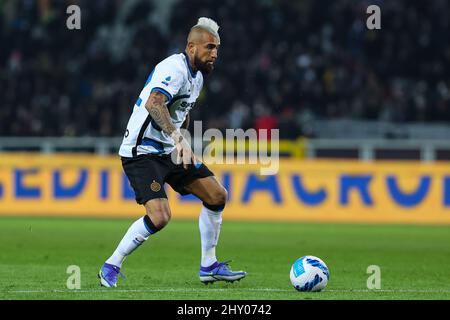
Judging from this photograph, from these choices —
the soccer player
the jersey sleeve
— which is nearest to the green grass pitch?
the soccer player

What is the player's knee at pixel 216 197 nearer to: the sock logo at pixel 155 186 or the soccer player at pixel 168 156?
the soccer player at pixel 168 156

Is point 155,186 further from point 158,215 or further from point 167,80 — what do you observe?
point 167,80

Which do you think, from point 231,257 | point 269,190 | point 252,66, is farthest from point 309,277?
point 252,66

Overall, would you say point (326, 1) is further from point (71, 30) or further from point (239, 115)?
point (71, 30)

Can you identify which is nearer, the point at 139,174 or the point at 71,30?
the point at 139,174

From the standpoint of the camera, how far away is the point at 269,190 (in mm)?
18203

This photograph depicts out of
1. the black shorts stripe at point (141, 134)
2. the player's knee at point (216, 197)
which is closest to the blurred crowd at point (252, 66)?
the player's knee at point (216, 197)

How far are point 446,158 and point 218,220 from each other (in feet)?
37.4

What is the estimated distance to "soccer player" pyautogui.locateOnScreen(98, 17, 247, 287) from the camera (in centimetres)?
856

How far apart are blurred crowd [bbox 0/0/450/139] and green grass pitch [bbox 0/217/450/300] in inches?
162

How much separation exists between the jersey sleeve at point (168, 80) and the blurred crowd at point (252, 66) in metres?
11.6
